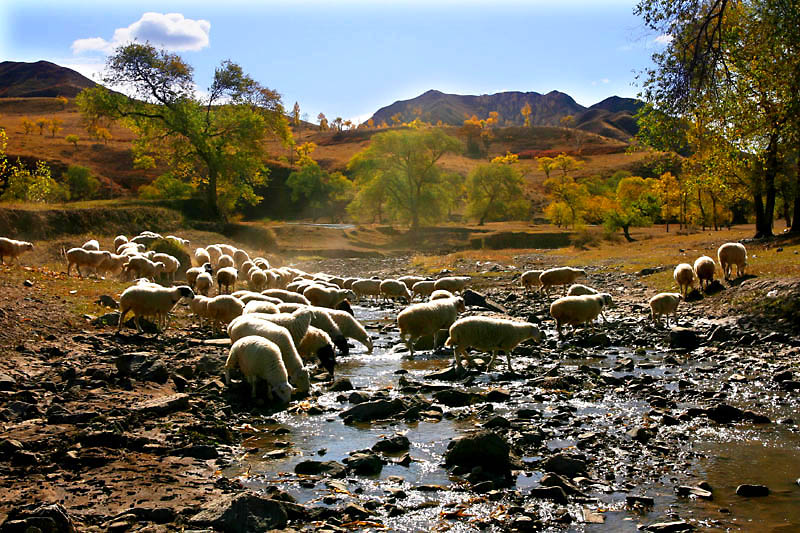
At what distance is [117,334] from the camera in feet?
42.0

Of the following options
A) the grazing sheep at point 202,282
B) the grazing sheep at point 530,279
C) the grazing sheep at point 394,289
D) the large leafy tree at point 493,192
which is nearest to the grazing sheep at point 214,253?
the grazing sheep at point 394,289

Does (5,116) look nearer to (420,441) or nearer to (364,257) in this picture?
(364,257)

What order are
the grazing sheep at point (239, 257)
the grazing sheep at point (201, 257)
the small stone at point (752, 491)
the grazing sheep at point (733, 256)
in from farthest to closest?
the grazing sheep at point (239, 257), the grazing sheep at point (201, 257), the grazing sheep at point (733, 256), the small stone at point (752, 491)

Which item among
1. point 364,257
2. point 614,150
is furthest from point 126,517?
point 614,150

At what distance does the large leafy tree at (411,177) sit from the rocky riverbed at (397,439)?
5198 centimetres

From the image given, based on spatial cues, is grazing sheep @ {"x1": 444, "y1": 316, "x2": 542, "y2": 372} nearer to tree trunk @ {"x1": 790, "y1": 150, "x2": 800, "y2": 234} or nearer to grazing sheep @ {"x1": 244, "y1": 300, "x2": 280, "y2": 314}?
grazing sheep @ {"x1": 244, "y1": 300, "x2": 280, "y2": 314}

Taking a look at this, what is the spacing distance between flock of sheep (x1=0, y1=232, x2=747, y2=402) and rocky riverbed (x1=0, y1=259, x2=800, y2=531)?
0.65 metres

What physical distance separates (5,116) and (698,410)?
191531mm

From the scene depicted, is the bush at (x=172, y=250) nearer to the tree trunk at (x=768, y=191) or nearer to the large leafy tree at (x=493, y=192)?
the tree trunk at (x=768, y=191)

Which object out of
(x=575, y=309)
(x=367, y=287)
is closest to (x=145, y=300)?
(x=575, y=309)

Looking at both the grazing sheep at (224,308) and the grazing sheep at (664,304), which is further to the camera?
the grazing sheep at (664,304)

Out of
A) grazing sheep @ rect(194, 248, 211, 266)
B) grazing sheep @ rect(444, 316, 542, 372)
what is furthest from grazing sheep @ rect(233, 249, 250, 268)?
grazing sheep @ rect(444, 316, 542, 372)

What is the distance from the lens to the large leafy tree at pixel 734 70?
48.4 feet

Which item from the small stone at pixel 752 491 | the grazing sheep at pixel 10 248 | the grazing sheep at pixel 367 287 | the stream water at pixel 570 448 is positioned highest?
the grazing sheep at pixel 10 248
